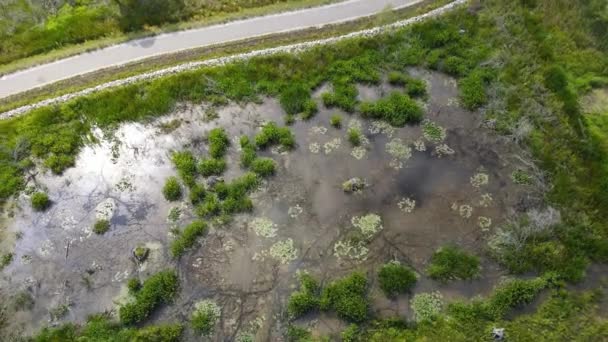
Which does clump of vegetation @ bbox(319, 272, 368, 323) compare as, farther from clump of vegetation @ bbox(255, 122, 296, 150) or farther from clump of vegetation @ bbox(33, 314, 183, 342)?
clump of vegetation @ bbox(255, 122, 296, 150)

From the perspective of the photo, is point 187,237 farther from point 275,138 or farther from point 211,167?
point 275,138

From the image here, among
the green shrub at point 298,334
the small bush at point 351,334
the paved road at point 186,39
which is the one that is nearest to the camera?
the small bush at point 351,334

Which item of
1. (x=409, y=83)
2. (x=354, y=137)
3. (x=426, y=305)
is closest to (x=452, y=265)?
(x=426, y=305)

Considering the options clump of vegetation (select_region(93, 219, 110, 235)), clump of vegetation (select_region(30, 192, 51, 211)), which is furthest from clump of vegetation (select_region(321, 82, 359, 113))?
clump of vegetation (select_region(30, 192, 51, 211))

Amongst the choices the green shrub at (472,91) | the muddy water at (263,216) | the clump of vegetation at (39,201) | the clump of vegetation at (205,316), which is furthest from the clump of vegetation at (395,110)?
the clump of vegetation at (39,201)

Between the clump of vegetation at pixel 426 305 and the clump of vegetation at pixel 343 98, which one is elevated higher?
the clump of vegetation at pixel 343 98

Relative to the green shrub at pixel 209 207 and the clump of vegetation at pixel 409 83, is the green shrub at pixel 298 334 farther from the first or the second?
the clump of vegetation at pixel 409 83
